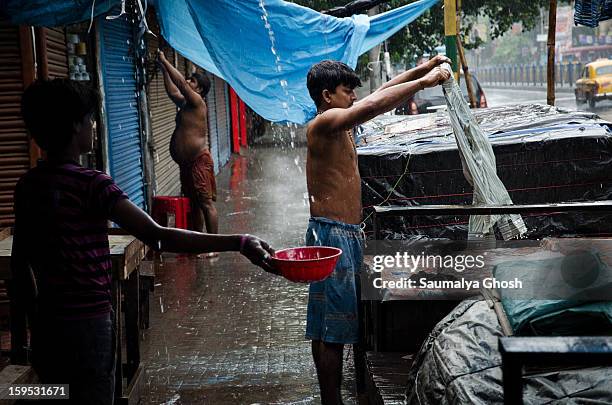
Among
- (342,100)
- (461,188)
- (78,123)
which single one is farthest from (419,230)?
(78,123)

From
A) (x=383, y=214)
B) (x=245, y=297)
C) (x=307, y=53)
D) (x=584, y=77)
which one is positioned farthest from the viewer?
(x=584, y=77)

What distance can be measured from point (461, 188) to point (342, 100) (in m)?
3.02

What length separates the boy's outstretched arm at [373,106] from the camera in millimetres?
3840

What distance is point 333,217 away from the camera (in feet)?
13.7

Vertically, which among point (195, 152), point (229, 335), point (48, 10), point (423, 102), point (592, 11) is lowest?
point (229, 335)

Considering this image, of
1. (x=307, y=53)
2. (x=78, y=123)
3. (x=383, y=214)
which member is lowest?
(x=383, y=214)

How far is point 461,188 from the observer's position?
693 centimetres

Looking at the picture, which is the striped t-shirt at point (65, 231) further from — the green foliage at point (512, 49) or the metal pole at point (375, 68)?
the green foliage at point (512, 49)

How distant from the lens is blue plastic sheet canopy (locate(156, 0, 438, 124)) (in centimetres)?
616

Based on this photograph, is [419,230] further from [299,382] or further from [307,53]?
[299,382]

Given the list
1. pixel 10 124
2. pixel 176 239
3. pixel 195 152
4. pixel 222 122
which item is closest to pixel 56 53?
pixel 10 124

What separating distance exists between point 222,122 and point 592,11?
11501 millimetres

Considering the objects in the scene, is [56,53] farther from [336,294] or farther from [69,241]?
[69,241]

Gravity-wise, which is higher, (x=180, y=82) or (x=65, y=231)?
(x=180, y=82)
